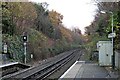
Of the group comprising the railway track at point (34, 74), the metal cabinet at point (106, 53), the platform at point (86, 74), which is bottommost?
the railway track at point (34, 74)

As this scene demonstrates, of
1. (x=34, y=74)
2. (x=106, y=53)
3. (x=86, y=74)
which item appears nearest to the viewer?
(x=86, y=74)

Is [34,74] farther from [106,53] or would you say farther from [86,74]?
[106,53]

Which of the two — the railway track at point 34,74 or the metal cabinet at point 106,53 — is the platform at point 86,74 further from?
the metal cabinet at point 106,53

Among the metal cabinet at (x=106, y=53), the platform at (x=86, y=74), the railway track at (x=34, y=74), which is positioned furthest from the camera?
the metal cabinet at (x=106, y=53)

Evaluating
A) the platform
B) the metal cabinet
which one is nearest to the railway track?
the platform

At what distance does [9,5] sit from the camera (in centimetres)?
3781

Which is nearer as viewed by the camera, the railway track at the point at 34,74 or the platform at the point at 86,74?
the platform at the point at 86,74


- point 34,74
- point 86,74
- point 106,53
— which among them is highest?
point 106,53

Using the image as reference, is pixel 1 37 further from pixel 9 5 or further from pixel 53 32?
pixel 53 32

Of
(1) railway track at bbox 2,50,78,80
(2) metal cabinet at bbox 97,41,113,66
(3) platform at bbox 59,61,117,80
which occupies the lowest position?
(1) railway track at bbox 2,50,78,80

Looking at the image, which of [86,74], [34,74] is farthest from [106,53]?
[34,74]

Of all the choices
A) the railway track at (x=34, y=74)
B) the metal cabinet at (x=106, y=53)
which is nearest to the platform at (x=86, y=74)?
the railway track at (x=34, y=74)

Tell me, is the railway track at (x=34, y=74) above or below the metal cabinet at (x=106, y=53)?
below

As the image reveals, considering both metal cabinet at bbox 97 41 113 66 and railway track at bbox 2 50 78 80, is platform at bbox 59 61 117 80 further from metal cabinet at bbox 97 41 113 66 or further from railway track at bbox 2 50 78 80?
metal cabinet at bbox 97 41 113 66
